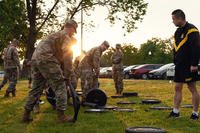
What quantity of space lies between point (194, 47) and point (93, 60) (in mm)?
4338

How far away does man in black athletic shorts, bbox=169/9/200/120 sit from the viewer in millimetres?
9414

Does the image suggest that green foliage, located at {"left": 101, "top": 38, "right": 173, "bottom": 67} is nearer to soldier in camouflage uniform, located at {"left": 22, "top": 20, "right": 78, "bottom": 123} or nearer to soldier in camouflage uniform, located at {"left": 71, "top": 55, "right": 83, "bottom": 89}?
soldier in camouflage uniform, located at {"left": 71, "top": 55, "right": 83, "bottom": 89}

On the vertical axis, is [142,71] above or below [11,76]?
above

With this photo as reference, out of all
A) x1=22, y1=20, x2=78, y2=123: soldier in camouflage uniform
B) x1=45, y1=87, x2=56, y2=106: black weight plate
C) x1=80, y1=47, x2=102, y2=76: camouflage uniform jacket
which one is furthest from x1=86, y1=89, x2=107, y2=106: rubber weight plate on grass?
x1=22, y1=20, x2=78, y2=123: soldier in camouflage uniform

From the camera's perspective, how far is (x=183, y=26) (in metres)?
9.58

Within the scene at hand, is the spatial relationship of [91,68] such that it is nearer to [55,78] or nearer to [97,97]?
[97,97]

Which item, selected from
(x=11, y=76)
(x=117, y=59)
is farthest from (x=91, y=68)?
(x=117, y=59)

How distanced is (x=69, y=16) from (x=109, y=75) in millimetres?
13335

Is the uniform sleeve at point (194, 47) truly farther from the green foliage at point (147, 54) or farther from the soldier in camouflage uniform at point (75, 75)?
the green foliage at point (147, 54)

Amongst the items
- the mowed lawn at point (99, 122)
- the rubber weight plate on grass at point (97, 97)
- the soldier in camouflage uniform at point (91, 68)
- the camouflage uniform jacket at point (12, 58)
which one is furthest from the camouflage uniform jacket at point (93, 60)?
the camouflage uniform jacket at point (12, 58)

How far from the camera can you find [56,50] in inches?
360

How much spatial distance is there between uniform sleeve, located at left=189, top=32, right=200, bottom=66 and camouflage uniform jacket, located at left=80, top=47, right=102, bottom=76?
13.5 ft

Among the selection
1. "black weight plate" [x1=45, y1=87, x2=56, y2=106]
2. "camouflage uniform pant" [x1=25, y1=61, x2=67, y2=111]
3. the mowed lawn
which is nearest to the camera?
the mowed lawn

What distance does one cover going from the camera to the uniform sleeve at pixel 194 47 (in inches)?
369
